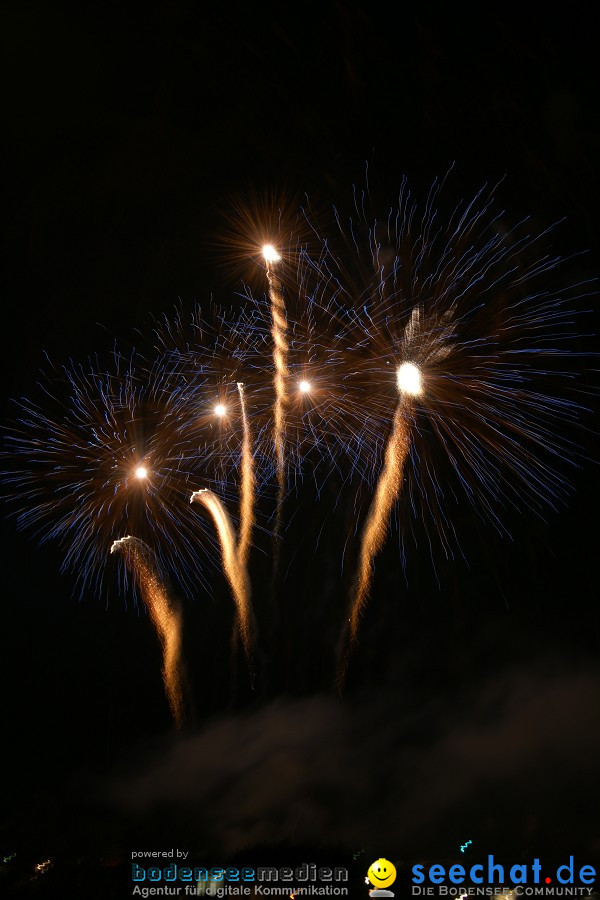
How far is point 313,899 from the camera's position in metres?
21.5

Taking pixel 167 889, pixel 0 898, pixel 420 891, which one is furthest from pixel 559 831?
pixel 0 898

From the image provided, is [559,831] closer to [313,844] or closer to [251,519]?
[313,844]

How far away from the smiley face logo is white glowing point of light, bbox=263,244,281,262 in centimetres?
2004

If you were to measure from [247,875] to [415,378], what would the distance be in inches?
817

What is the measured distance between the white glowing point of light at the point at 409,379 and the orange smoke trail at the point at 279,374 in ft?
7.73

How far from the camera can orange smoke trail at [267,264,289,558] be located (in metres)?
11.8

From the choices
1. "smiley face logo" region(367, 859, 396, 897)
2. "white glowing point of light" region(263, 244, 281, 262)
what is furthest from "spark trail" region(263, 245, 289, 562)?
"smiley face logo" region(367, 859, 396, 897)

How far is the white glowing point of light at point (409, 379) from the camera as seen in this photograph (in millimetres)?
10914

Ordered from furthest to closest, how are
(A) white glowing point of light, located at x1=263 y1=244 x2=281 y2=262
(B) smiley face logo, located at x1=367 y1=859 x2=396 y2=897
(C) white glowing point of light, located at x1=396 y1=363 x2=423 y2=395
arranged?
1. (B) smiley face logo, located at x1=367 y1=859 x2=396 y2=897
2. (A) white glowing point of light, located at x1=263 y1=244 x2=281 y2=262
3. (C) white glowing point of light, located at x1=396 y1=363 x2=423 y2=395

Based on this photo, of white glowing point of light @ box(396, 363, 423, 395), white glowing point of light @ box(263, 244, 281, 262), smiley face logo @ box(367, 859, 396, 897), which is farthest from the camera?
smiley face logo @ box(367, 859, 396, 897)

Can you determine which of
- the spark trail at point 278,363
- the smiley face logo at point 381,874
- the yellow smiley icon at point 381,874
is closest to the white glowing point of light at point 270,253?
the spark trail at point 278,363

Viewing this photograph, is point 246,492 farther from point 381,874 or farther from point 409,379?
point 381,874

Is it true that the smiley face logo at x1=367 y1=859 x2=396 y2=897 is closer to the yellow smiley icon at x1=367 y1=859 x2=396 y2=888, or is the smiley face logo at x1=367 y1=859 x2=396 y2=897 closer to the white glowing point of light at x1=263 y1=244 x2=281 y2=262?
the yellow smiley icon at x1=367 y1=859 x2=396 y2=888

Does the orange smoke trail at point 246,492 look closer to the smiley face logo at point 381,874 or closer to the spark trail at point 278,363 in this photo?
the spark trail at point 278,363
